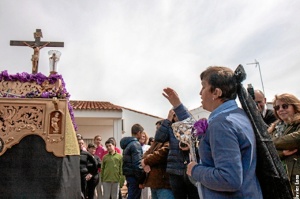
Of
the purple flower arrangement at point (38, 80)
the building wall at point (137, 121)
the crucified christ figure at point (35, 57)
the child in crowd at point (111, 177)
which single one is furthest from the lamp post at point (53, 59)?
the building wall at point (137, 121)

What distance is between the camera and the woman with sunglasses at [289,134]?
9.41ft

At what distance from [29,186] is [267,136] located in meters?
3.40

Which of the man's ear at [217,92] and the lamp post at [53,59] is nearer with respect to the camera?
the man's ear at [217,92]

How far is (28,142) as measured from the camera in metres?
4.23

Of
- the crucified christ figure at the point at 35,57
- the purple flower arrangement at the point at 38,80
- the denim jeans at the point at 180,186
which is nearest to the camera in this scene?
the denim jeans at the point at 180,186

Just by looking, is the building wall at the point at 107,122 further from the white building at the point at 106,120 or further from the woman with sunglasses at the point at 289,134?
the woman with sunglasses at the point at 289,134

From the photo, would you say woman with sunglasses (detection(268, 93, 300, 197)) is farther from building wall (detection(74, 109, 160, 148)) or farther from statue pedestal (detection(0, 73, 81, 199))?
building wall (detection(74, 109, 160, 148))

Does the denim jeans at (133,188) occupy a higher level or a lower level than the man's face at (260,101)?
lower

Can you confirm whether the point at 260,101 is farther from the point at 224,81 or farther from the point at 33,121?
the point at 33,121

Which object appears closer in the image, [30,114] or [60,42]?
[30,114]

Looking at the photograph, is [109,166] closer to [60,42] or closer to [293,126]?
[60,42]

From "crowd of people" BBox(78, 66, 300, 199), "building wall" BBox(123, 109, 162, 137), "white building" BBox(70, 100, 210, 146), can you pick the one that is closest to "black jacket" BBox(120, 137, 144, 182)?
"crowd of people" BBox(78, 66, 300, 199)

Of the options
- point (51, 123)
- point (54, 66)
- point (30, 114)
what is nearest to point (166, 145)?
point (51, 123)

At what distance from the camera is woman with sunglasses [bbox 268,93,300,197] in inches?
113
